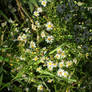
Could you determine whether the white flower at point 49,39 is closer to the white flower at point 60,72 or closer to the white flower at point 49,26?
the white flower at point 49,26

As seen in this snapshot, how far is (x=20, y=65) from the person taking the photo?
1.90m

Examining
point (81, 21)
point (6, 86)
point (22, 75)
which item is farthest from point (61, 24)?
point (6, 86)

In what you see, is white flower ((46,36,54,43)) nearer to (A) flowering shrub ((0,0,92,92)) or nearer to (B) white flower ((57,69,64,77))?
(A) flowering shrub ((0,0,92,92))

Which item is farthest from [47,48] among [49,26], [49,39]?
[49,26]

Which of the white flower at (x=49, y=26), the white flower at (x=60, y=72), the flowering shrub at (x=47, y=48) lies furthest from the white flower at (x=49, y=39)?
the white flower at (x=60, y=72)

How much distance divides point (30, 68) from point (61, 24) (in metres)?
0.60

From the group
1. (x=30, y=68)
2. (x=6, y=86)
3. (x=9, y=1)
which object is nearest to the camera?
(x=6, y=86)

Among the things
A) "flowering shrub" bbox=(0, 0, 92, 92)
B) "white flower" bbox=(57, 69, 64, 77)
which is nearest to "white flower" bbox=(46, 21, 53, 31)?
"flowering shrub" bbox=(0, 0, 92, 92)

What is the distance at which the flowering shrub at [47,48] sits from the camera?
183 cm

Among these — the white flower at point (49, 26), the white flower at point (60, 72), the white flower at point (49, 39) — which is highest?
the white flower at point (49, 26)

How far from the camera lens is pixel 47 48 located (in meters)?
2.07

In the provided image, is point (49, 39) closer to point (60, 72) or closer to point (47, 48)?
point (47, 48)

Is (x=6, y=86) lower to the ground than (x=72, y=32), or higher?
lower

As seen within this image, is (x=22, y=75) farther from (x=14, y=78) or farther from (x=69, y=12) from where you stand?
(x=69, y=12)
